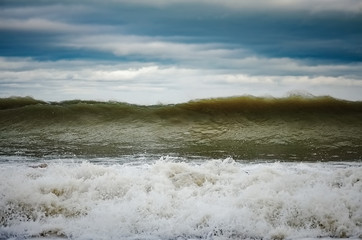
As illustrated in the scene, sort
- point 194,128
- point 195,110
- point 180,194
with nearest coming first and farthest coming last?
1. point 180,194
2. point 194,128
3. point 195,110

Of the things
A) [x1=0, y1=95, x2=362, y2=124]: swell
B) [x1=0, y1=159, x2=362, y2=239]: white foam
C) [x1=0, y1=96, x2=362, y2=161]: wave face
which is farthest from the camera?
[x1=0, y1=95, x2=362, y2=124]: swell

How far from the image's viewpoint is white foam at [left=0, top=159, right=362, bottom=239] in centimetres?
516

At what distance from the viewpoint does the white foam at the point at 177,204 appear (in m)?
5.16

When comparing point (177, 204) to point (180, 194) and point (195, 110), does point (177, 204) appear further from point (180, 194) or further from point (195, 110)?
point (195, 110)

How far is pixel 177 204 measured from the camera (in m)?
5.86

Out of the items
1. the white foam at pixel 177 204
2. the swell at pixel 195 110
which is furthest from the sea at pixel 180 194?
the swell at pixel 195 110

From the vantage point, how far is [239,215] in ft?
17.8

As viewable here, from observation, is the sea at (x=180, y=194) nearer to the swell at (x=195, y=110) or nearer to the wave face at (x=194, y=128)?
the wave face at (x=194, y=128)

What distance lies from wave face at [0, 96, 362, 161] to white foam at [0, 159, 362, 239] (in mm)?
4598

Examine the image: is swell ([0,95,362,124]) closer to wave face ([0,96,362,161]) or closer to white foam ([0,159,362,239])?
wave face ([0,96,362,161])

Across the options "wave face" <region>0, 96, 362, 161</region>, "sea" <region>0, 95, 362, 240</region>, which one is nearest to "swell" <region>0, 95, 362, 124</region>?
"wave face" <region>0, 96, 362, 161</region>

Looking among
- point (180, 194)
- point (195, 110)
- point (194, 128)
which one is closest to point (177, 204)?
point (180, 194)

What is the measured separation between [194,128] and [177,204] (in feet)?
39.2

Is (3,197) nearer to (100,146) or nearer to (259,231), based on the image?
(259,231)
